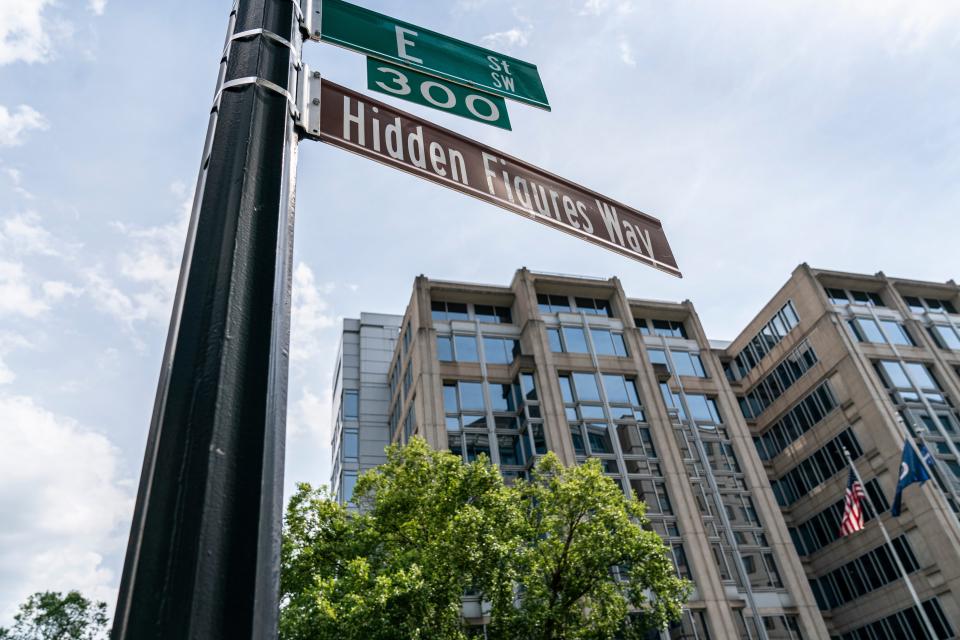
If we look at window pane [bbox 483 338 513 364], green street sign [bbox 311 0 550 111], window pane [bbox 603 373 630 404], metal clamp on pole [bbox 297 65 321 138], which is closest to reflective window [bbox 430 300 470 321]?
window pane [bbox 483 338 513 364]

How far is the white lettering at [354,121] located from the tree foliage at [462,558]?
15582 millimetres

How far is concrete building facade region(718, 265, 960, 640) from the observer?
109ft

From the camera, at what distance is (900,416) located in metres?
36.8

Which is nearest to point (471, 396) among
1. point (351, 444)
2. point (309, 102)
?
point (351, 444)

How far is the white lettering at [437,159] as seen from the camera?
3814mm

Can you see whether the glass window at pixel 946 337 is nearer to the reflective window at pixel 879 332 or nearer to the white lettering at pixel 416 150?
the reflective window at pixel 879 332

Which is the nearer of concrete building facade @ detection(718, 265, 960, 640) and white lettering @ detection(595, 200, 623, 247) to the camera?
white lettering @ detection(595, 200, 623, 247)

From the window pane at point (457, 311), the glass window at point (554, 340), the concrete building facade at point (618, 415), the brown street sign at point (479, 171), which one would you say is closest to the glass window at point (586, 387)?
the concrete building facade at point (618, 415)

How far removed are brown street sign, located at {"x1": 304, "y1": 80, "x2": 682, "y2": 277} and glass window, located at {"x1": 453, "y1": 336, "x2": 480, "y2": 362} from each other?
32627 millimetres

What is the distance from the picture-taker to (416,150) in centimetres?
379

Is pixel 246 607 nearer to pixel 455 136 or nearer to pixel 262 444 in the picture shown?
pixel 262 444

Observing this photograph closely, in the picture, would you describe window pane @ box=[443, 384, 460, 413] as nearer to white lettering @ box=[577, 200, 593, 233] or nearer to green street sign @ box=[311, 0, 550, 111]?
green street sign @ box=[311, 0, 550, 111]

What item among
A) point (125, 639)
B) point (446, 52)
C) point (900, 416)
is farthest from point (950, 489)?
point (125, 639)

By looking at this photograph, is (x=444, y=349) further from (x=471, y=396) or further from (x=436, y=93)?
(x=436, y=93)
